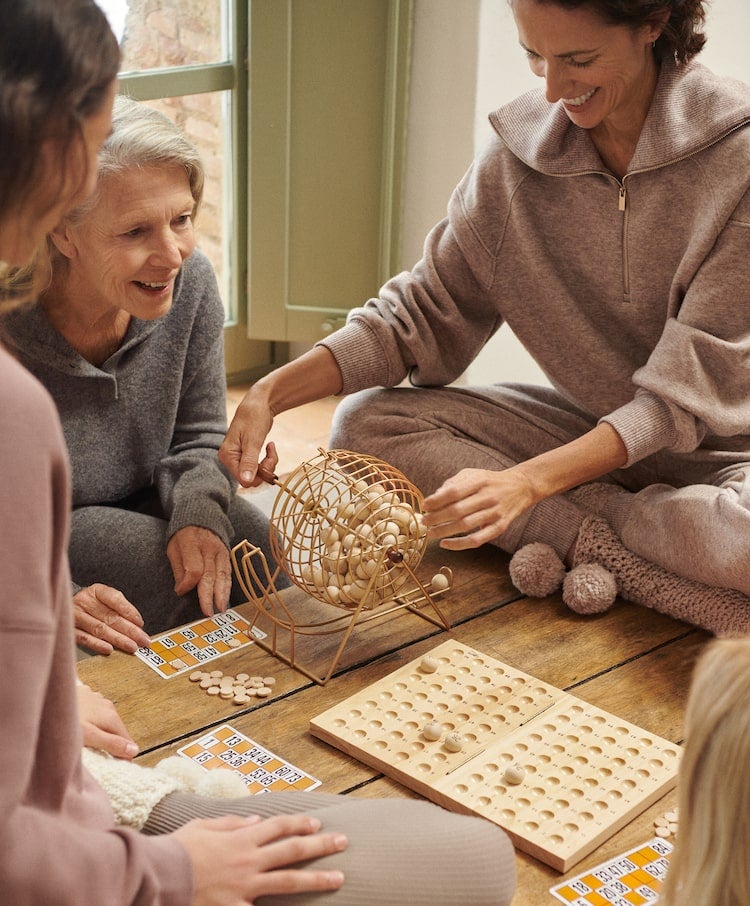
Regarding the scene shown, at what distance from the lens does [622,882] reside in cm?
133

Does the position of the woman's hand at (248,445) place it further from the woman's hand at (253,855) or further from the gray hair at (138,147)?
the woman's hand at (253,855)

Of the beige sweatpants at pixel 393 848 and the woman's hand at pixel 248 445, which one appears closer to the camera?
the beige sweatpants at pixel 393 848

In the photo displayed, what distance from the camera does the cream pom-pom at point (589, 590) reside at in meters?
1.89

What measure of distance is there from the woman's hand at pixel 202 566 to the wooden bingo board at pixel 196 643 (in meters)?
0.04

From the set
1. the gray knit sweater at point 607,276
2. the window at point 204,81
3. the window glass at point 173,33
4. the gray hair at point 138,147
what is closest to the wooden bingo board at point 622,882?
the gray knit sweater at point 607,276

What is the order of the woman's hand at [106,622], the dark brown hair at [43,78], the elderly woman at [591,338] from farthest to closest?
the elderly woman at [591,338], the woman's hand at [106,622], the dark brown hair at [43,78]

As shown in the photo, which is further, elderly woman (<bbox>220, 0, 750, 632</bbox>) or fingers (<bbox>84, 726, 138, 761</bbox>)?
elderly woman (<bbox>220, 0, 750, 632</bbox>)

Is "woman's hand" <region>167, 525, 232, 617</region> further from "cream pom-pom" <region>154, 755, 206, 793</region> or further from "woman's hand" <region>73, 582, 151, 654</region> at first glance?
"cream pom-pom" <region>154, 755, 206, 793</region>

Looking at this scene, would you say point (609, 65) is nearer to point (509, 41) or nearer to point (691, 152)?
point (691, 152)

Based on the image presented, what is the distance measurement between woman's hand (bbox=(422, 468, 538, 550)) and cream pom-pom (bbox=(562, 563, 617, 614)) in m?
0.16

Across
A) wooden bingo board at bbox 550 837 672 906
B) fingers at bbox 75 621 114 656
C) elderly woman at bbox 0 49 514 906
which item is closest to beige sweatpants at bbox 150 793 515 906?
elderly woman at bbox 0 49 514 906

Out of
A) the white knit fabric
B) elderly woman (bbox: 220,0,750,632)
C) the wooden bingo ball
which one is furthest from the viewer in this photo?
elderly woman (bbox: 220,0,750,632)

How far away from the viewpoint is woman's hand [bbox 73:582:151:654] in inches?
69.1

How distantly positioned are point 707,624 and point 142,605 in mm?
932
